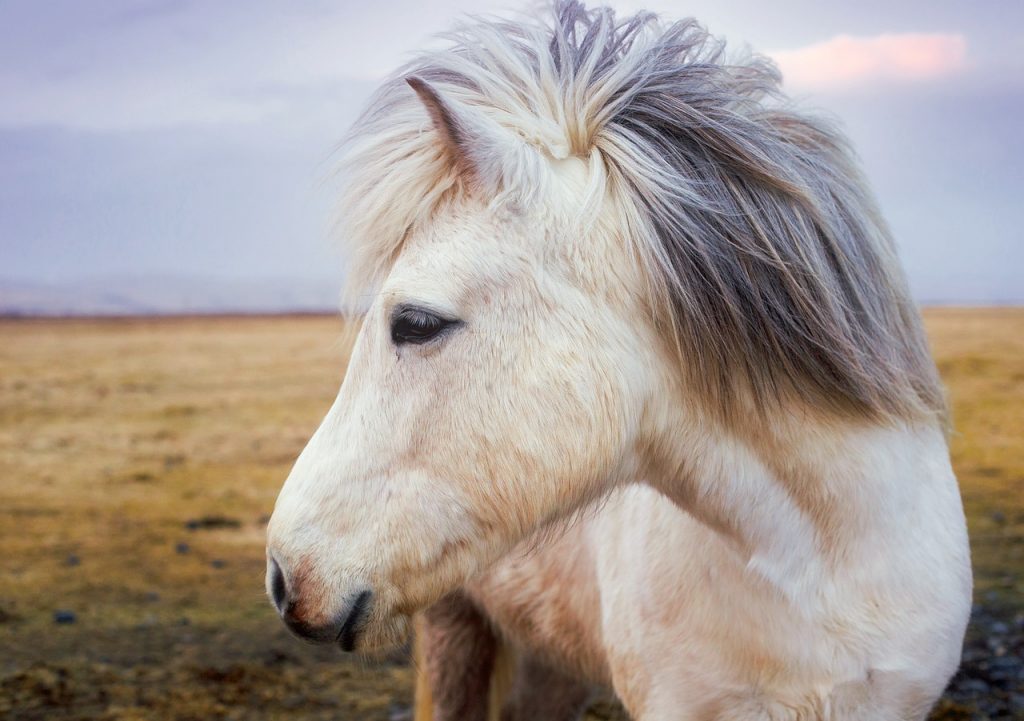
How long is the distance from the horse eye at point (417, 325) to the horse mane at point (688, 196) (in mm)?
185

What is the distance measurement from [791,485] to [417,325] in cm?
82

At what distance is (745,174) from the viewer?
5.74 ft

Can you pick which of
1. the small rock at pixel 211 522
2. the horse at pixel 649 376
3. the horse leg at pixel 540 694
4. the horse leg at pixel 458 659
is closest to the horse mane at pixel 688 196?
the horse at pixel 649 376

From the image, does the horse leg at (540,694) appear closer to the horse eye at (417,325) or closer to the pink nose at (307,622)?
the pink nose at (307,622)

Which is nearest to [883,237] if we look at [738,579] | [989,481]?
[738,579]

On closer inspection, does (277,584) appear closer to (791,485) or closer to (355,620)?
(355,620)

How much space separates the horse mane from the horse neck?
0.06 meters

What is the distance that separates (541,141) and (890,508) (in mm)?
1065

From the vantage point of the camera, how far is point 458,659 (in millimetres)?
3166

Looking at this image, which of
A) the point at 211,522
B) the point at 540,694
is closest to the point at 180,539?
the point at 211,522

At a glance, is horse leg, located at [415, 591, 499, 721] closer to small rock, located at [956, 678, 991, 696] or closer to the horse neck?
the horse neck

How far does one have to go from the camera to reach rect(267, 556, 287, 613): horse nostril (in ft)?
5.33

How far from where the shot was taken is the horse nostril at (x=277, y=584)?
5.33 feet

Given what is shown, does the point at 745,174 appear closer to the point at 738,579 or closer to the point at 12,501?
the point at 738,579
